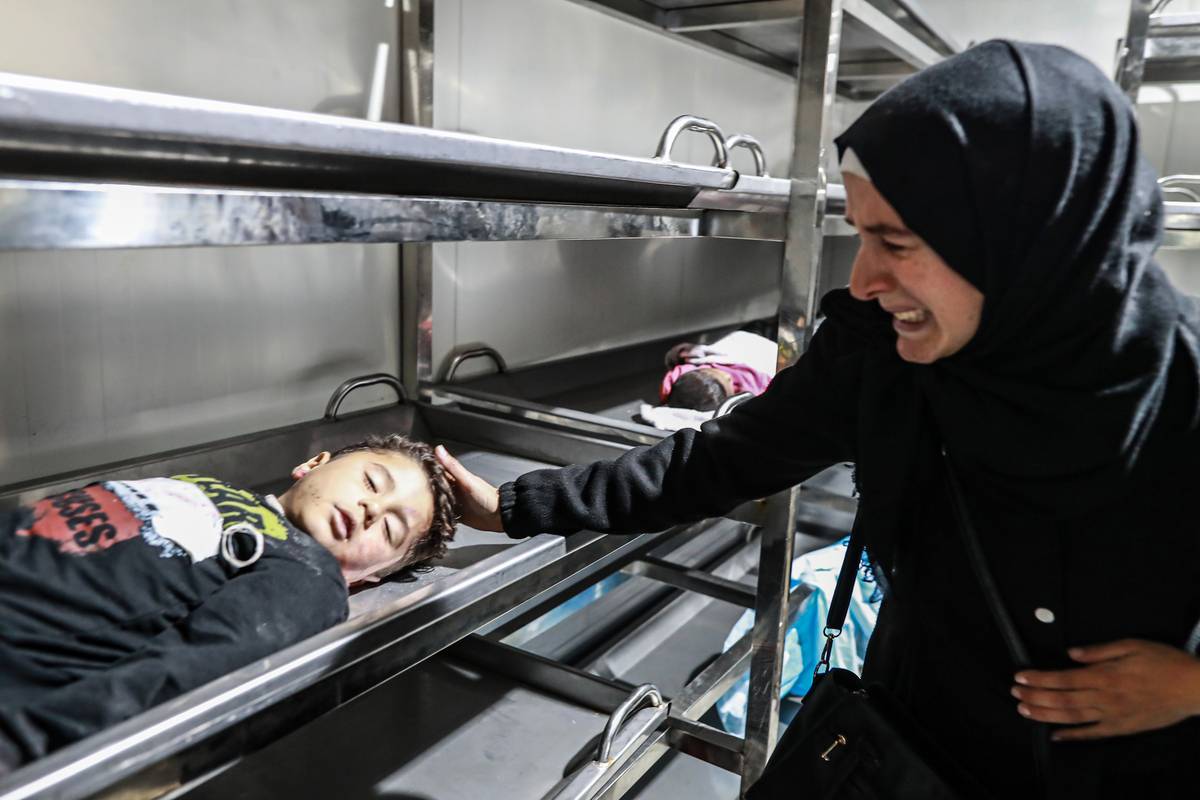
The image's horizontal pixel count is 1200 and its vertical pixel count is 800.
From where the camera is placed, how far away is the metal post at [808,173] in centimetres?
135

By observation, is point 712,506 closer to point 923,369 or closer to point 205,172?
point 923,369

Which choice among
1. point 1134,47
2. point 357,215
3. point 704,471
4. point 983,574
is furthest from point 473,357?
point 1134,47

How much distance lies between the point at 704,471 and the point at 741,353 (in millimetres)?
1025

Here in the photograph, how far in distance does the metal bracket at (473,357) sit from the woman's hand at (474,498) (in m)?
0.69

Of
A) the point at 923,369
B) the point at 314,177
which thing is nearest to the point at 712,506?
the point at 923,369

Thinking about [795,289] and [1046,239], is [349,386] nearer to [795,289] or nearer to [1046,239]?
[795,289]

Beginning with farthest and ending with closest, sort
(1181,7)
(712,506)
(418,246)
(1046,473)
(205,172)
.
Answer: (1181,7) < (418,246) < (712,506) < (1046,473) < (205,172)

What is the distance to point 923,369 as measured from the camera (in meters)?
0.90

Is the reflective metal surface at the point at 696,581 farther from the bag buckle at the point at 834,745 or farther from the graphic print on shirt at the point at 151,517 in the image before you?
the graphic print on shirt at the point at 151,517

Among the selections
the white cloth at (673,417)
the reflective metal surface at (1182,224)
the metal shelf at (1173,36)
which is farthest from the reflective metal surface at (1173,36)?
the white cloth at (673,417)

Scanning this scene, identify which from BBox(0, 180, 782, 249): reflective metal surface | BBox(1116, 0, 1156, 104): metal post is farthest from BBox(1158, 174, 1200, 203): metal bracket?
BBox(0, 180, 782, 249): reflective metal surface

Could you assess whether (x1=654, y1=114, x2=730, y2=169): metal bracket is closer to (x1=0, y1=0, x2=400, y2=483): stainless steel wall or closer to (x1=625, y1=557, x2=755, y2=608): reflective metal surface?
(x1=0, y1=0, x2=400, y2=483): stainless steel wall

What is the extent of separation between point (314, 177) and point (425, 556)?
0.56 metres

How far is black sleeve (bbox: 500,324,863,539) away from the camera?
3.51 ft
